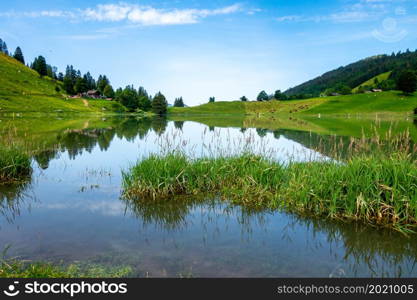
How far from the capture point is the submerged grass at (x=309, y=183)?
8.55 m

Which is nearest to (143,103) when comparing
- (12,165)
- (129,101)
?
(129,101)

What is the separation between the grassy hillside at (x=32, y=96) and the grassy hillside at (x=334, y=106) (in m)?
50.5

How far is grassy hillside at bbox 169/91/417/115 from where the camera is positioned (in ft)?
381

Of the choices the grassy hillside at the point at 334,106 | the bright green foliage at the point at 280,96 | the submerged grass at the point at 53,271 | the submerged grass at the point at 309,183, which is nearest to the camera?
the submerged grass at the point at 53,271

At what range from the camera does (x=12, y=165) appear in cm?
1312

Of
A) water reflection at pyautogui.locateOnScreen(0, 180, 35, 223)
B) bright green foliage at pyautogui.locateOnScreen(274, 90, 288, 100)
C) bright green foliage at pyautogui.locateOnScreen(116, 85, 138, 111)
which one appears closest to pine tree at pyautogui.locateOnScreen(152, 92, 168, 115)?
bright green foliage at pyautogui.locateOnScreen(116, 85, 138, 111)

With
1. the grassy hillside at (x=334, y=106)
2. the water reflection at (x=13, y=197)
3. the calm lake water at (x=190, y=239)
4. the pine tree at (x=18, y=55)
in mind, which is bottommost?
the calm lake water at (x=190, y=239)

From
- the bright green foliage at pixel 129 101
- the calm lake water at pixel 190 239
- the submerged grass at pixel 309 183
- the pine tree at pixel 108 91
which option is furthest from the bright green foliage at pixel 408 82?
the calm lake water at pixel 190 239

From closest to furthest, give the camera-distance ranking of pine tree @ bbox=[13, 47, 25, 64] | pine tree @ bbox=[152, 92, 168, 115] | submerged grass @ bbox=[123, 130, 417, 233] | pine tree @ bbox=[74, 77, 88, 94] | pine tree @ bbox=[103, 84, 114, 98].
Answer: submerged grass @ bbox=[123, 130, 417, 233] < pine tree @ bbox=[152, 92, 168, 115] < pine tree @ bbox=[74, 77, 88, 94] < pine tree @ bbox=[103, 84, 114, 98] < pine tree @ bbox=[13, 47, 25, 64]

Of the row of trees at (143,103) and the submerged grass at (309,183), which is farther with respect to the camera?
the row of trees at (143,103)

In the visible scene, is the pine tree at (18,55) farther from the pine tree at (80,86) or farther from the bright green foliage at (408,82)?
the bright green foliage at (408,82)

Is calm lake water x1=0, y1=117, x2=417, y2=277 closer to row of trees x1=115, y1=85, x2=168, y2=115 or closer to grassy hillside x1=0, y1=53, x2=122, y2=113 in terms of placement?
grassy hillside x1=0, y1=53, x2=122, y2=113

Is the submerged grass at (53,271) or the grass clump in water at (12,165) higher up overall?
the grass clump in water at (12,165)

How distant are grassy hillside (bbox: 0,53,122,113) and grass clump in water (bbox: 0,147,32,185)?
308 ft
